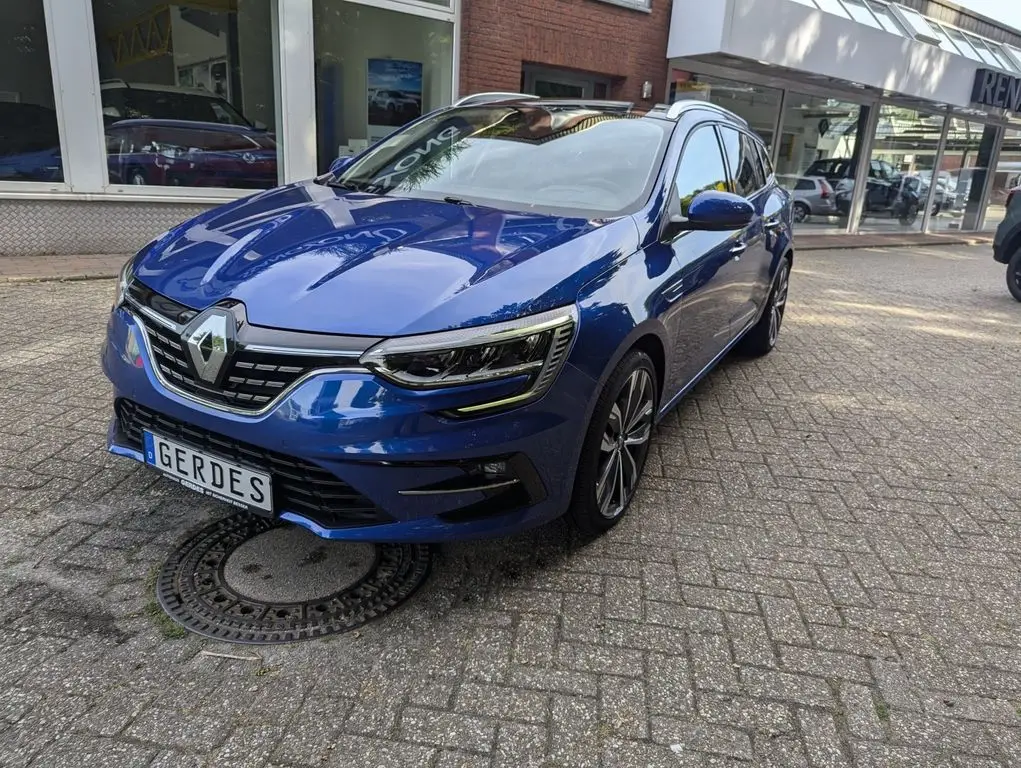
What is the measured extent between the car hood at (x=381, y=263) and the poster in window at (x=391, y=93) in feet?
24.3

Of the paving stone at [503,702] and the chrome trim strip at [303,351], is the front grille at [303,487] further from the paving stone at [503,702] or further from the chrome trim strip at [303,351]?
the paving stone at [503,702]

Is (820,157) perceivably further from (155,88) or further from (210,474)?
(210,474)

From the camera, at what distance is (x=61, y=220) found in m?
7.58

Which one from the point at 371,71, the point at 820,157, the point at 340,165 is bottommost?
the point at 340,165

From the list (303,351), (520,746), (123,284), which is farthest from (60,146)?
(520,746)

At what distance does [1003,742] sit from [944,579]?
0.88m

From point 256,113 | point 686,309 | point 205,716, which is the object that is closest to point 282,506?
point 205,716

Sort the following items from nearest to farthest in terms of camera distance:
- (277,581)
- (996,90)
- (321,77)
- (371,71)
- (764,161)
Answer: (277,581) < (764,161) < (321,77) < (371,71) < (996,90)

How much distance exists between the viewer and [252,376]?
219 cm

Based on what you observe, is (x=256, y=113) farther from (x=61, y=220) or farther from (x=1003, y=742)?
(x=1003, y=742)

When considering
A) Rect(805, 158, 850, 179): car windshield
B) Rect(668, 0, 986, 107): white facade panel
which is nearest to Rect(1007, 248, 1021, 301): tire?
Rect(668, 0, 986, 107): white facade panel

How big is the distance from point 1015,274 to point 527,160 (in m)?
8.42

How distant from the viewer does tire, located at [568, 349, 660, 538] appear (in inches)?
104

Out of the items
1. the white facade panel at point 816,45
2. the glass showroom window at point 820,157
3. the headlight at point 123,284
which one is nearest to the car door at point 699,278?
the headlight at point 123,284
